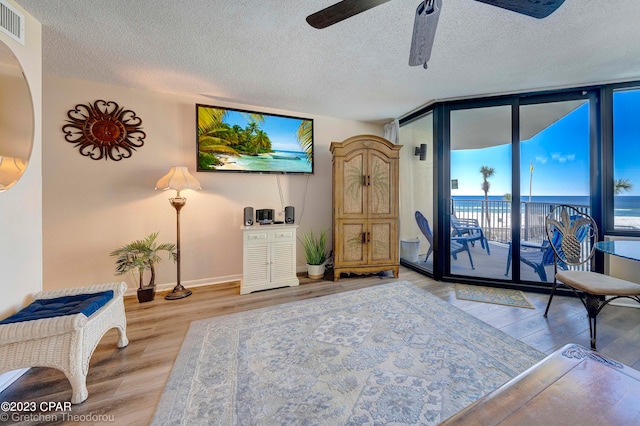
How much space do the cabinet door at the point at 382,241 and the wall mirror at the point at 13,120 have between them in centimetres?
328

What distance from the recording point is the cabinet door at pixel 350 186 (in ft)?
10.0

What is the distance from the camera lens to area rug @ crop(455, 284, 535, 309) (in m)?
2.40

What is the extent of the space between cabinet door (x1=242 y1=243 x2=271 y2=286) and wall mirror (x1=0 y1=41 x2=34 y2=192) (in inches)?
72.4

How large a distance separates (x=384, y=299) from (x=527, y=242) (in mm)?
2089

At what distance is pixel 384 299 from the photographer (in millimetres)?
2457

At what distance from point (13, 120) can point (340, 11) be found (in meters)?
2.27

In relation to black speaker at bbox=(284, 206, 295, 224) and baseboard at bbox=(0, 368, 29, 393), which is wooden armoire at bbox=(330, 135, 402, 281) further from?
baseboard at bbox=(0, 368, 29, 393)

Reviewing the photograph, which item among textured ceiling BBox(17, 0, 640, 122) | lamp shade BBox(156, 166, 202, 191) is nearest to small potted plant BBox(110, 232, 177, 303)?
lamp shade BBox(156, 166, 202, 191)

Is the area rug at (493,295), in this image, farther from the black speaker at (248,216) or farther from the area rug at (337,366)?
the black speaker at (248,216)

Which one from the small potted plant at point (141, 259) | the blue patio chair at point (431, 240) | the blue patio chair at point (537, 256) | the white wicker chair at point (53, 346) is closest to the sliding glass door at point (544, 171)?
the blue patio chair at point (537, 256)

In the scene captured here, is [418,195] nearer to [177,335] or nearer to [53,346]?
[177,335]

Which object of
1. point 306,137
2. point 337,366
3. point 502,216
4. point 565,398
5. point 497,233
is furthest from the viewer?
point 306,137

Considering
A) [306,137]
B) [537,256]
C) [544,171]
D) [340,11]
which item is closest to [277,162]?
[306,137]

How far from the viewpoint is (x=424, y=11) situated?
1120 mm
